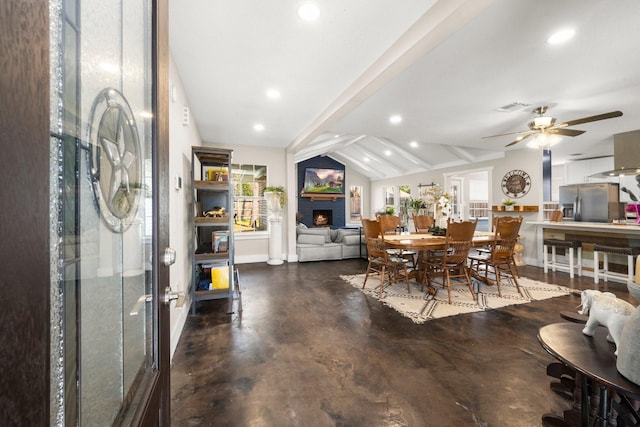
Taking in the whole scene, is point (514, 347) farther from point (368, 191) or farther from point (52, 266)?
point (368, 191)

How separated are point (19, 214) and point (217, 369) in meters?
2.07

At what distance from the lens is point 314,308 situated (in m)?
3.16

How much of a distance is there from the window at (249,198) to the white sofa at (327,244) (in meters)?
0.90

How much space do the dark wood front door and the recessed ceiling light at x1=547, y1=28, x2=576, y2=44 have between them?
2737 mm

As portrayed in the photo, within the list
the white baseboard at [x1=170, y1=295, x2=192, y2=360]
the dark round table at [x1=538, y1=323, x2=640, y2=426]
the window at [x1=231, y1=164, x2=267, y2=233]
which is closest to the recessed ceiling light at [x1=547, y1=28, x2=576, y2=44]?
the dark round table at [x1=538, y1=323, x2=640, y2=426]

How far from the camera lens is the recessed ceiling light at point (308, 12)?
1872mm

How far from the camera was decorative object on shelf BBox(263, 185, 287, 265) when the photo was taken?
563 centimetres

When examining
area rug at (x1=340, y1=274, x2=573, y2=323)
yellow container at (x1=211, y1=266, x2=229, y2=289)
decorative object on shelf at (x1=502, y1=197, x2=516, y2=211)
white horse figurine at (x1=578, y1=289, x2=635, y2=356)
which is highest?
decorative object on shelf at (x1=502, y1=197, x2=516, y2=211)

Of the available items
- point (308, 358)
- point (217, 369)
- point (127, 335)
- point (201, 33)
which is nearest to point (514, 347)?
point (308, 358)

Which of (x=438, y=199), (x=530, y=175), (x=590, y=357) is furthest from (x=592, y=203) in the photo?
(x=590, y=357)

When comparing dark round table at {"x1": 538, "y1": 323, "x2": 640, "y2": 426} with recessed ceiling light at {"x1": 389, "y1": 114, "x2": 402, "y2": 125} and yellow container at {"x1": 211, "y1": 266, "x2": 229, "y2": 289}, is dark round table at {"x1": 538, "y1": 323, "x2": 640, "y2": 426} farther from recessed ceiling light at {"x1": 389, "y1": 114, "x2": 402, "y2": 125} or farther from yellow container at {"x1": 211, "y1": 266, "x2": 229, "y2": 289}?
recessed ceiling light at {"x1": 389, "y1": 114, "x2": 402, "y2": 125}

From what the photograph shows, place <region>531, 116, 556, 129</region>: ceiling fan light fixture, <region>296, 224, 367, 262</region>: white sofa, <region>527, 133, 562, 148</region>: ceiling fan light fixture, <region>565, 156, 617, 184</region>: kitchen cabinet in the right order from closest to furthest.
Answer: <region>531, 116, 556, 129</region>: ceiling fan light fixture → <region>527, 133, 562, 148</region>: ceiling fan light fixture → <region>296, 224, 367, 262</region>: white sofa → <region>565, 156, 617, 184</region>: kitchen cabinet

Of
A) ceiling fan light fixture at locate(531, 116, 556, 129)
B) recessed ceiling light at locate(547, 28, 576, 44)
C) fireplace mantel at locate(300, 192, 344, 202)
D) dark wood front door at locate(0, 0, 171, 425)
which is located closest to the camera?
dark wood front door at locate(0, 0, 171, 425)

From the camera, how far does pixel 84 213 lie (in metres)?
0.59
